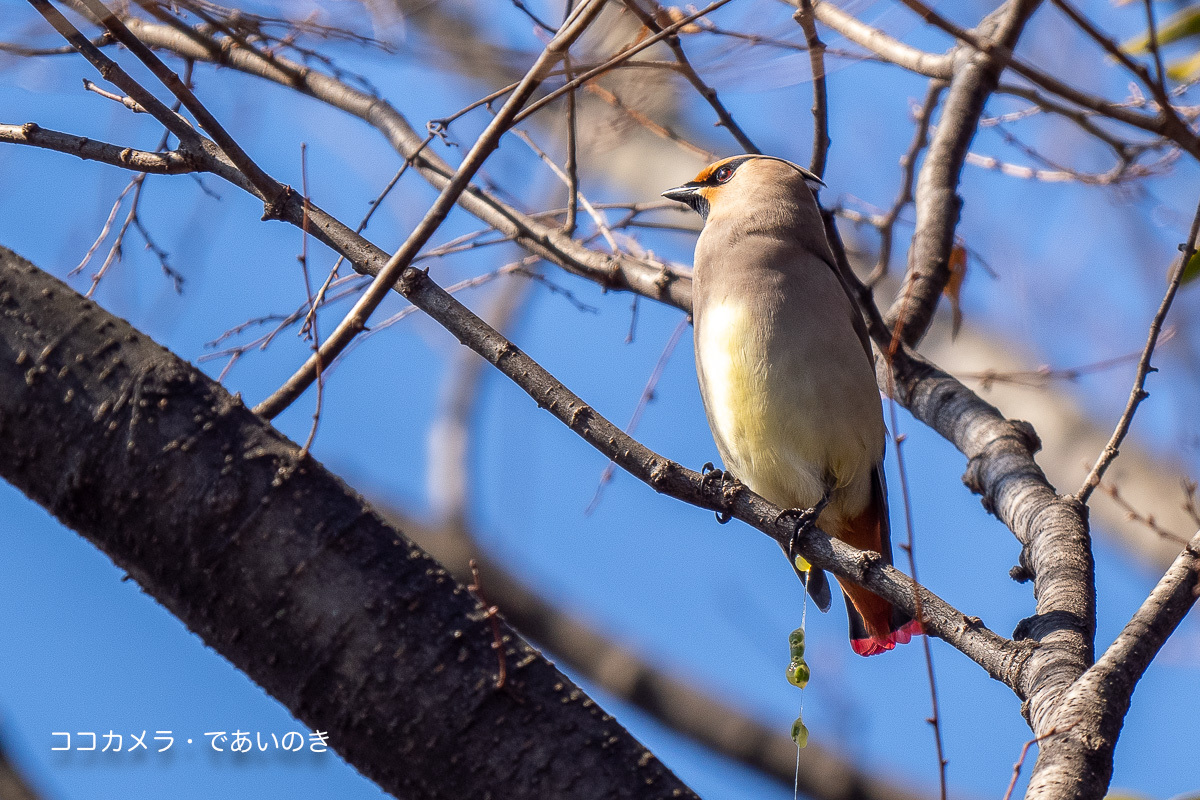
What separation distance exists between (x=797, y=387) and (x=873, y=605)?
71 centimetres

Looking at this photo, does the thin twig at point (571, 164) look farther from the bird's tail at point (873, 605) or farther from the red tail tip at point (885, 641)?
the red tail tip at point (885, 641)

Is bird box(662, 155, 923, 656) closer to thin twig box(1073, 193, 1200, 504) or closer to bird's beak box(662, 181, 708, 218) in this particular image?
bird's beak box(662, 181, 708, 218)

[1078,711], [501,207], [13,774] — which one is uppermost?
[501,207]

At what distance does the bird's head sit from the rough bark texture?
2612 millimetres

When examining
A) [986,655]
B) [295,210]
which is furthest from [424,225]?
[986,655]

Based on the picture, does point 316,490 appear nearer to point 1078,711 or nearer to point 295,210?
point 295,210

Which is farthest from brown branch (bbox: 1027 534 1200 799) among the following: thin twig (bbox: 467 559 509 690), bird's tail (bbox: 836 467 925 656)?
bird's tail (bbox: 836 467 925 656)

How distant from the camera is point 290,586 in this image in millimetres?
1489

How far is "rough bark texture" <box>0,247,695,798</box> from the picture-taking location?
4.82 ft

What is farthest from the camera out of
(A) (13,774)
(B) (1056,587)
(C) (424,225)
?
(B) (1056,587)

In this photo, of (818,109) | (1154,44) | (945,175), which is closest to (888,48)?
(945,175)

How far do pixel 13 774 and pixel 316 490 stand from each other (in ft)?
3.27

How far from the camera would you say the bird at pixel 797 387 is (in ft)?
10.9

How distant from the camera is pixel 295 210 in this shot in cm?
217
